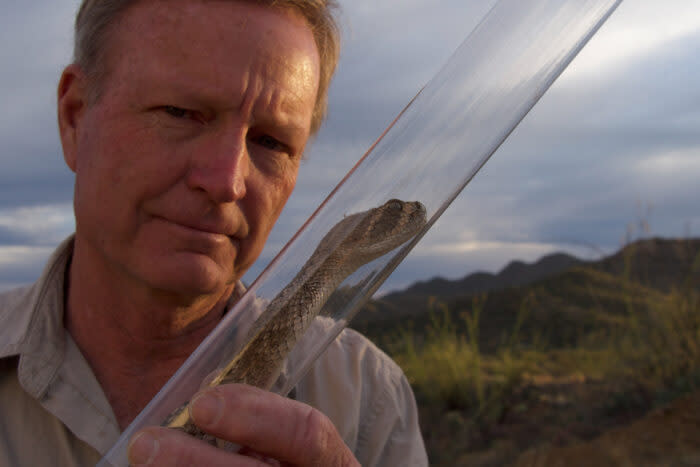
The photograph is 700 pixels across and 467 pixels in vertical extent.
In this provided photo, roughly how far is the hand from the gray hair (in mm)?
1680

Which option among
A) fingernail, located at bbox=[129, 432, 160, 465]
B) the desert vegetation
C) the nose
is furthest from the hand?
the desert vegetation

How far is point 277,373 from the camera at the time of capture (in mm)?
1526

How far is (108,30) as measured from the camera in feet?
8.20

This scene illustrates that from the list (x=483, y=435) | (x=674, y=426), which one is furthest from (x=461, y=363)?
(x=674, y=426)

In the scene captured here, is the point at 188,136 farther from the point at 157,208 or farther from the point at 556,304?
the point at 556,304

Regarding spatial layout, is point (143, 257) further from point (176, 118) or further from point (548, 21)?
point (548, 21)

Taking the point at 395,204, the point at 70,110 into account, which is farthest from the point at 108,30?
the point at 395,204

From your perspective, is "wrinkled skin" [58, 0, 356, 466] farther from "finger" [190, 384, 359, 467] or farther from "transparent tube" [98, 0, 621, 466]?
"finger" [190, 384, 359, 467]

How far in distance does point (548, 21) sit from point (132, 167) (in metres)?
1.58

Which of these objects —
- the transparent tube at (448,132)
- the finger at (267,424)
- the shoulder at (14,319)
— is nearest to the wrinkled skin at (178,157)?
the shoulder at (14,319)

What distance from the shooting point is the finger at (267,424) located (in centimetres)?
128

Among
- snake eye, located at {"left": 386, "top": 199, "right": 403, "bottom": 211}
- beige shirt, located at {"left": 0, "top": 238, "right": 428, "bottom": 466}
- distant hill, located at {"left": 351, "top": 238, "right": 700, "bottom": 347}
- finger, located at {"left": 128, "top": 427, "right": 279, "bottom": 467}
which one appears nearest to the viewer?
finger, located at {"left": 128, "top": 427, "right": 279, "bottom": 467}

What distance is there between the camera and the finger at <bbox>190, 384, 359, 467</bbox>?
1.28m

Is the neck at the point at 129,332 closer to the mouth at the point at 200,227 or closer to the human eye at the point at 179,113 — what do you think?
the mouth at the point at 200,227
